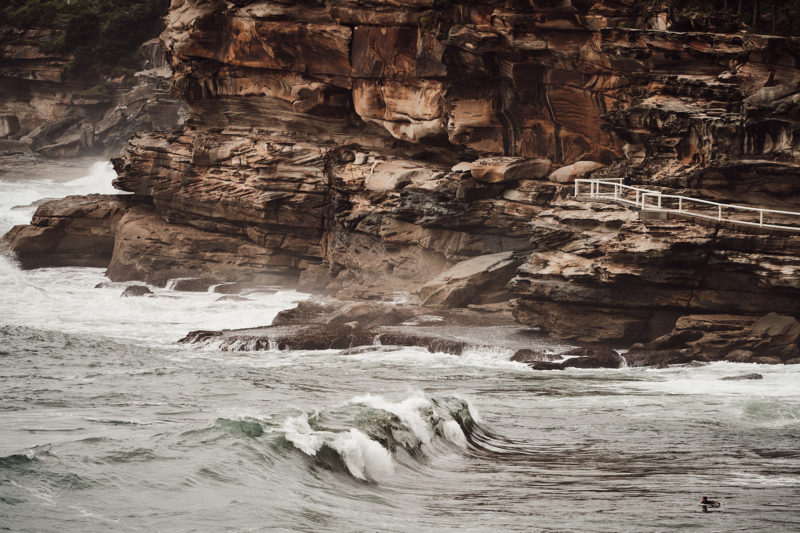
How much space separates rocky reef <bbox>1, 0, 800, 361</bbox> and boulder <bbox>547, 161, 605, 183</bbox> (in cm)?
8

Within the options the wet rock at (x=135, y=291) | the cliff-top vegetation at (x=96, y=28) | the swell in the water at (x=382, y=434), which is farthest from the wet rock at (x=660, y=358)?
the cliff-top vegetation at (x=96, y=28)

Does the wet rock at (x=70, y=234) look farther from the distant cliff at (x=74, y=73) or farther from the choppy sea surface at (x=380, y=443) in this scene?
the distant cliff at (x=74, y=73)

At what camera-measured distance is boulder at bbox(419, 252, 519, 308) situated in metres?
34.2

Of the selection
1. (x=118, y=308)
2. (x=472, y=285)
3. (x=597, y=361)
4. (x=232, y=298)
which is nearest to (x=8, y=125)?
(x=118, y=308)

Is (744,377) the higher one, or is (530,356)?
(744,377)

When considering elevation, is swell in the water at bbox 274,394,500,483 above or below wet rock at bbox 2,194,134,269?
above

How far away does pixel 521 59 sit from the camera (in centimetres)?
→ 3622

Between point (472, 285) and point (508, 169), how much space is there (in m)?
4.83

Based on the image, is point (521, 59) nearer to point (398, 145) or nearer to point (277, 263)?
point (398, 145)

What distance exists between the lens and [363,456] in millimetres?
14711

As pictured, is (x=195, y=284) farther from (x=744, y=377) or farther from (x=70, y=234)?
(x=744, y=377)

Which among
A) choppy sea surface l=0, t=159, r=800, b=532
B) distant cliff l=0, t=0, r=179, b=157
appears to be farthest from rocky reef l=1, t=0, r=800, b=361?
distant cliff l=0, t=0, r=179, b=157

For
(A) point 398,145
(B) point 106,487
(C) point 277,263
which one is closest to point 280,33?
(A) point 398,145

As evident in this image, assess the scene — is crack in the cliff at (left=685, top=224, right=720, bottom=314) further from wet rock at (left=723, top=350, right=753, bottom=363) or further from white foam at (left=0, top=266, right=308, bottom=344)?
white foam at (left=0, top=266, right=308, bottom=344)
